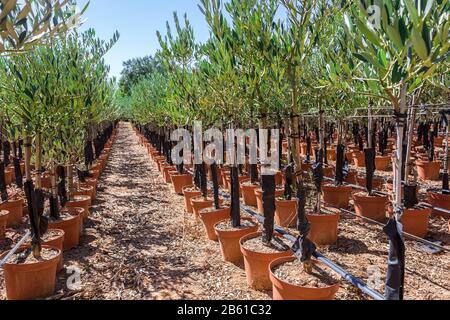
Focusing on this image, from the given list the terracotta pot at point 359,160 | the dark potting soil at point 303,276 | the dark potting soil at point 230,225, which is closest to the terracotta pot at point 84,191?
the dark potting soil at point 230,225

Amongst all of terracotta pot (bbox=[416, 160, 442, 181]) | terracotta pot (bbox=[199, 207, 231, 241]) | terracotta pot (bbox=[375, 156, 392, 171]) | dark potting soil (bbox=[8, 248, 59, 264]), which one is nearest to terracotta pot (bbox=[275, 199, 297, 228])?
terracotta pot (bbox=[199, 207, 231, 241])

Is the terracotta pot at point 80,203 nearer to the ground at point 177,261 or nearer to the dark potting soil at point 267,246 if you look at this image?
the ground at point 177,261

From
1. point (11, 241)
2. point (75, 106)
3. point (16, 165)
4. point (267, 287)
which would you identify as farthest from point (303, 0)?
point (16, 165)

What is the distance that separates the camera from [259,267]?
4289 millimetres

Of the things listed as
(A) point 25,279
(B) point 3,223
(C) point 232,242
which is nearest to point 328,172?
(C) point 232,242

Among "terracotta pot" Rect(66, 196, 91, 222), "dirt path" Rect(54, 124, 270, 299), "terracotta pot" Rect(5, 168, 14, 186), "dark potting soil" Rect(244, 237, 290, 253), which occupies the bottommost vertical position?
"dirt path" Rect(54, 124, 270, 299)

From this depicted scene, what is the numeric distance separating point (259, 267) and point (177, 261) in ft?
5.23

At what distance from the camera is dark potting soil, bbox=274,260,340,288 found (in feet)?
11.7

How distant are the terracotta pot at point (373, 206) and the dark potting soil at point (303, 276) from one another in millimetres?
3245

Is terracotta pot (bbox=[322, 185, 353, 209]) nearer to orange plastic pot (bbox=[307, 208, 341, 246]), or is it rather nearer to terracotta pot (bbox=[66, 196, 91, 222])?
orange plastic pot (bbox=[307, 208, 341, 246])

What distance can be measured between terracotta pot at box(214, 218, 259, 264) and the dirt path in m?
0.16

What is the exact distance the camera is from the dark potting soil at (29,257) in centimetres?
432

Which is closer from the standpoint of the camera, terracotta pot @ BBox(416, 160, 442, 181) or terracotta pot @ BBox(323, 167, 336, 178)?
terracotta pot @ BBox(416, 160, 442, 181)

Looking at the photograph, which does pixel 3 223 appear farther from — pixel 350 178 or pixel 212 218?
pixel 350 178
